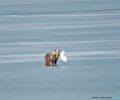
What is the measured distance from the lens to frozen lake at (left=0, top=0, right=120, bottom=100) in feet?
39.6

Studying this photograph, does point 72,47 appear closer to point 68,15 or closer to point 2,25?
point 2,25

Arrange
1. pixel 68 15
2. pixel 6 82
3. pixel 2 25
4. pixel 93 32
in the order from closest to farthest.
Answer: pixel 6 82
pixel 93 32
pixel 2 25
pixel 68 15

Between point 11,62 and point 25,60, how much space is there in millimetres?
314

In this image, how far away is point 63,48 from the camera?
55.5 ft

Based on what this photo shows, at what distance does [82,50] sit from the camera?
656 inches

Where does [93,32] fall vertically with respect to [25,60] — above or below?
above

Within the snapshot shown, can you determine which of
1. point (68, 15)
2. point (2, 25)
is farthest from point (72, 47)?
point (68, 15)

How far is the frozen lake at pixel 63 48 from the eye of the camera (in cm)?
1207

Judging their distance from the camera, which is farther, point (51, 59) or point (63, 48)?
point (63, 48)

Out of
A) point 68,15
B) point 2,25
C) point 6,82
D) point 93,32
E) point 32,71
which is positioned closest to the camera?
point 6,82

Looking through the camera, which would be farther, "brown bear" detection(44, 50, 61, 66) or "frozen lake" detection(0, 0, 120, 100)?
"brown bear" detection(44, 50, 61, 66)

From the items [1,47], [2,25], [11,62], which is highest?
[2,25]

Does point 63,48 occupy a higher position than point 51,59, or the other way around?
point 63,48

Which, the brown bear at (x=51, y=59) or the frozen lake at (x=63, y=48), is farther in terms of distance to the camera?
the brown bear at (x=51, y=59)
